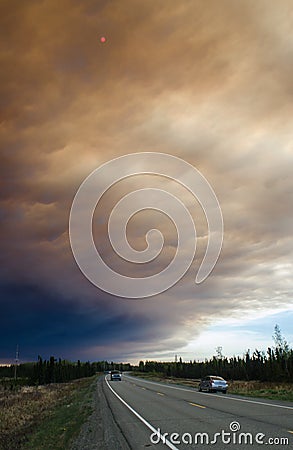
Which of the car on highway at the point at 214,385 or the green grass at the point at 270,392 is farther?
the car on highway at the point at 214,385

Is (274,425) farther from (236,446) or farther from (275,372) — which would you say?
(275,372)

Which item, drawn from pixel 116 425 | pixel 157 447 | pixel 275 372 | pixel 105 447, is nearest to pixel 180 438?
pixel 157 447
